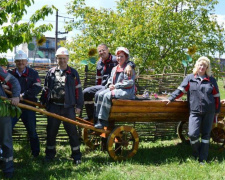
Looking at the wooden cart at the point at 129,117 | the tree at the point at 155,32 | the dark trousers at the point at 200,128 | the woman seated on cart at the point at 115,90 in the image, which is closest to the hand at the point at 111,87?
the woman seated on cart at the point at 115,90

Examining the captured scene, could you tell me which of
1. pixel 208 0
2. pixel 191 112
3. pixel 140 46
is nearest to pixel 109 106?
pixel 191 112

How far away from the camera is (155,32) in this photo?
32.4ft

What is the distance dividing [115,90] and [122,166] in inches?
49.2

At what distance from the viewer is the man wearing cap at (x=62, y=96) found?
5.19 meters

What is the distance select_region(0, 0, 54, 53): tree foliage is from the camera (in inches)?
166

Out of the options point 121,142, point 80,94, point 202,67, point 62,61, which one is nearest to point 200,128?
point 202,67

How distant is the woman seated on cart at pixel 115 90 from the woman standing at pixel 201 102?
0.86 m

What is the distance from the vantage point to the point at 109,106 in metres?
5.24

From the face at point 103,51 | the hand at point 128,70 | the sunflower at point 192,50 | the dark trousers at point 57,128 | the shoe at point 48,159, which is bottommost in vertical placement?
the shoe at point 48,159

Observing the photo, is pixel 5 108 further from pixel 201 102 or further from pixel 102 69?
pixel 201 102

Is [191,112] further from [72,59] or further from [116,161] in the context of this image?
[72,59]

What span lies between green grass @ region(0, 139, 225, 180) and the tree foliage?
1.94 meters

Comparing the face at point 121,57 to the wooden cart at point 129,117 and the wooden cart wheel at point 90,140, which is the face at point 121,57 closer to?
the wooden cart at point 129,117

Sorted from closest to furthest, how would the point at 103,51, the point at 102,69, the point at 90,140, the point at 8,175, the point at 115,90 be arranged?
the point at 8,175 < the point at 115,90 < the point at 103,51 < the point at 102,69 < the point at 90,140
